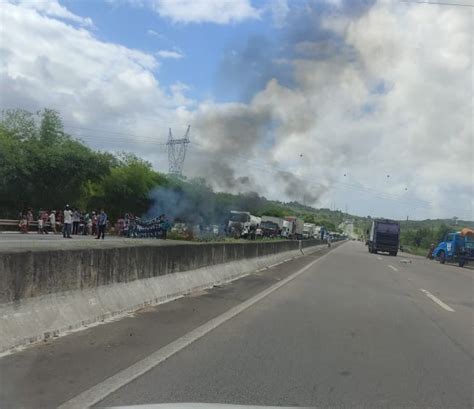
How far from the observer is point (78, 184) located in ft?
172

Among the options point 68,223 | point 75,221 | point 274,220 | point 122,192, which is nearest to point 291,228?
point 274,220

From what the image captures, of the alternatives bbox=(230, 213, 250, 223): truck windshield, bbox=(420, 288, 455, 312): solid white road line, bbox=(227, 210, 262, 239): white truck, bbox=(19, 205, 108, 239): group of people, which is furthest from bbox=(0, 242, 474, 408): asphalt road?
bbox=(230, 213, 250, 223): truck windshield

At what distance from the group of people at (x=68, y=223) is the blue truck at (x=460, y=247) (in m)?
26.2

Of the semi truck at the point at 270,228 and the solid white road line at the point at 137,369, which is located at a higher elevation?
the semi truck at the point at 270,228

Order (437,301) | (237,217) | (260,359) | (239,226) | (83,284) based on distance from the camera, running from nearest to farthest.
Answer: (260,359), (83,284), (437,301), (239,226), (237,217)

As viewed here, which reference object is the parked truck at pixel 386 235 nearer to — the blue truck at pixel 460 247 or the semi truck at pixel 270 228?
the blue truck at pixel 460 247

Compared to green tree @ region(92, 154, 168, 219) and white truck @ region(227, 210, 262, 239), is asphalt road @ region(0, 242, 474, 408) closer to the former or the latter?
white truck @ region(227, 210, 262, 239)

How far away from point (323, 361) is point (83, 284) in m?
3.71

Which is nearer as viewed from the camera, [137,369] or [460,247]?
[137,369]

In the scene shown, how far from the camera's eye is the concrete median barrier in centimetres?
705

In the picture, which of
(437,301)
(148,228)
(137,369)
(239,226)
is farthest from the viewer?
(239,226)

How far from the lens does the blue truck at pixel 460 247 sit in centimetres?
4384

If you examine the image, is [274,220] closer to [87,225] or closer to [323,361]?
[87,225]

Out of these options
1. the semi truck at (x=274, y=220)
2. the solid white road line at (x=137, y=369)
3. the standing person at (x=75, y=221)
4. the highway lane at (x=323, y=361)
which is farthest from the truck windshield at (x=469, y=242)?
the solid white road line at (x=137, y=369)
